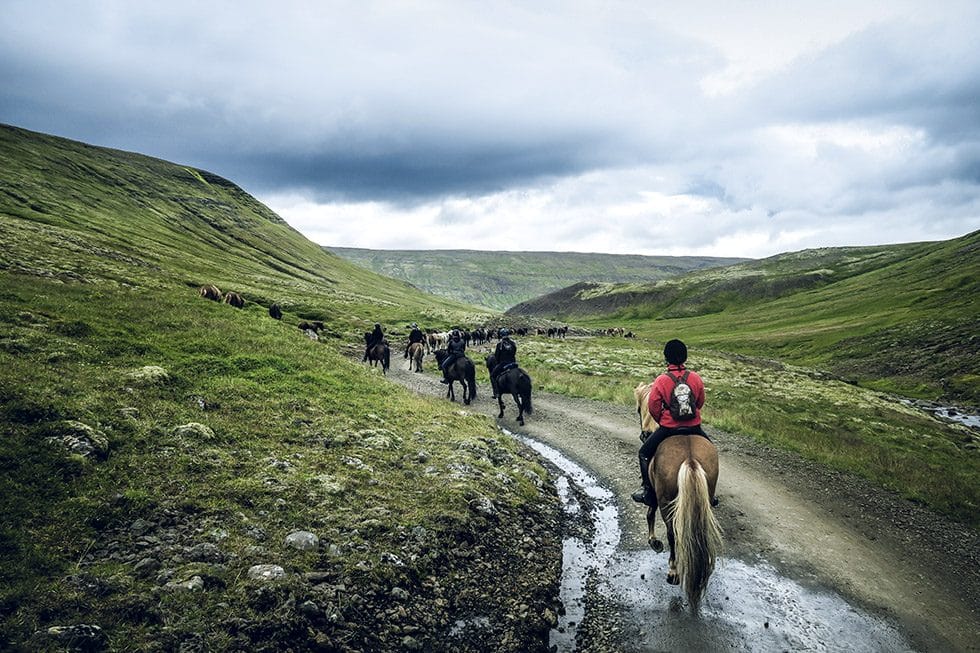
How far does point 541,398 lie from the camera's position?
26.2 meters

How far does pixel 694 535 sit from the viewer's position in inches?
303

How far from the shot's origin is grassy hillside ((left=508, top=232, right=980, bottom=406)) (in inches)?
1937

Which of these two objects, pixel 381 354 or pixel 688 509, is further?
pixel 381 354

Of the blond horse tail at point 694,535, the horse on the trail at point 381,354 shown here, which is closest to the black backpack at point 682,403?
the blond horse tail at point 694,535

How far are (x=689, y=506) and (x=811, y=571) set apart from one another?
11.5 ft

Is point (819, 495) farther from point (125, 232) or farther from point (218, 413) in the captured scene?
point (125, 232)

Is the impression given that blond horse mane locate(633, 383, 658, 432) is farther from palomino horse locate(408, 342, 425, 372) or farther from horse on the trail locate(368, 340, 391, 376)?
palomino horse locate(408, 342, 425, 372)

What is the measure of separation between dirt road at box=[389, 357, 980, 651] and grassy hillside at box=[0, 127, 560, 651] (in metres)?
1.82

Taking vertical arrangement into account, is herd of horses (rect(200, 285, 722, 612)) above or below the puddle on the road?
above

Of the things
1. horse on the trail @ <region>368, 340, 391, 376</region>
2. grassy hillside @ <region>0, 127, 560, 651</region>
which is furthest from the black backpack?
horse on the trail @ <region>368, 340, 391, 376</region>

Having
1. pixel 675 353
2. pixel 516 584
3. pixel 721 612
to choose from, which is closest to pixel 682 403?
pixel 675 353

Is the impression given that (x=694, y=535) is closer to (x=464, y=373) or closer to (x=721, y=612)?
(x=721, y=612)

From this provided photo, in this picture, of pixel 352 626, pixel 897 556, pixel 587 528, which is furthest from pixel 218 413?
pixel 897 556

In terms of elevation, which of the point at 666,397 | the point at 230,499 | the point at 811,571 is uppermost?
the point at 666,397
